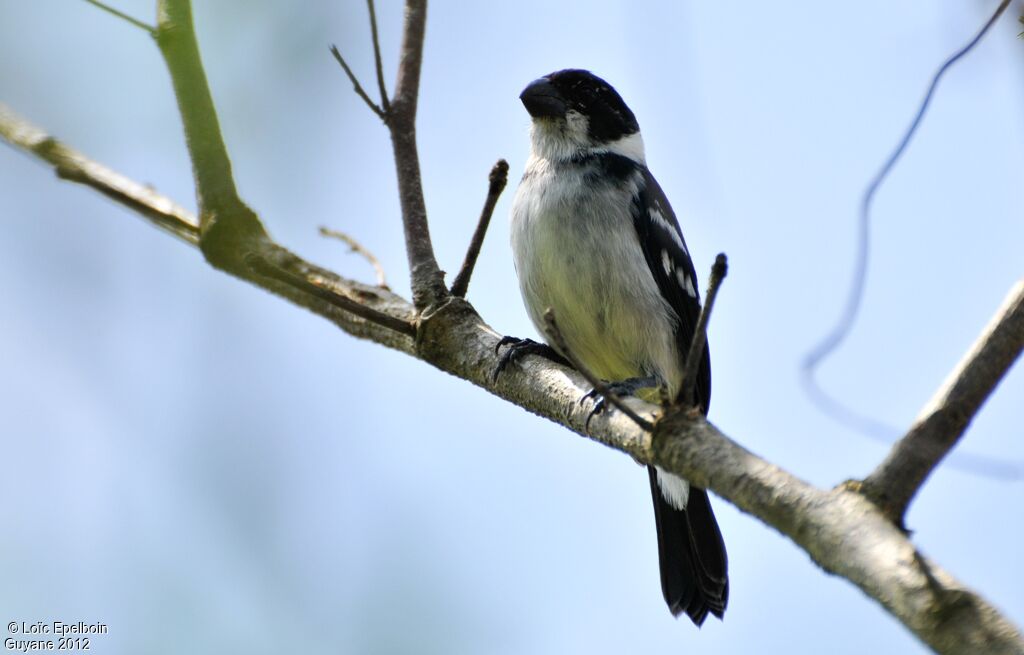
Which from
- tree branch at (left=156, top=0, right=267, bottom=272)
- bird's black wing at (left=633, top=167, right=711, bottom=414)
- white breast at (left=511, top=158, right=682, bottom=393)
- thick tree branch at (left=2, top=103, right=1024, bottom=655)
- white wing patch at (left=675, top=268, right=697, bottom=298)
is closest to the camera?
thick tree branch at (left=2, top=103, right=1024, bottom=655)

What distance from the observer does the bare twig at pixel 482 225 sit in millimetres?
2664

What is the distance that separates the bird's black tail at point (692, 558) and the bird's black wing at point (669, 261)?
1.64 ft

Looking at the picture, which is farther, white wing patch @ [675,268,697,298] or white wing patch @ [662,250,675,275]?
white wing patch @ [675,268,697,298]

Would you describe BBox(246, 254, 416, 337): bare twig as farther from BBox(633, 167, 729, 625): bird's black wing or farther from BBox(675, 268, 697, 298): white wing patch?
BBox(675, 268, 697, 298): white wing patch

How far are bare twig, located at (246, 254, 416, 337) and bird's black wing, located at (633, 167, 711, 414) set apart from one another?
1441 millimetres

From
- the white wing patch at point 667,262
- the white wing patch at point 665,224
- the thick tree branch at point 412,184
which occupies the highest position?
the white wing patch at point 665,224

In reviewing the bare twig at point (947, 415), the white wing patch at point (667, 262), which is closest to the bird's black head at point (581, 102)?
the white wing patch at point (667, 262)

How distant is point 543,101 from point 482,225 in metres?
1.80

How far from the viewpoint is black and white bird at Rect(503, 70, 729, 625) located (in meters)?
3.94

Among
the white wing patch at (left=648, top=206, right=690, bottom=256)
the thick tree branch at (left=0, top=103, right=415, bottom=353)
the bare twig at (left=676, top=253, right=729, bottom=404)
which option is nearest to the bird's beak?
the white wing patch at (left=648, top=206, right=690, bottom=256)

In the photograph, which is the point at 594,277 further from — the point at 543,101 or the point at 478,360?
the point at 478,360

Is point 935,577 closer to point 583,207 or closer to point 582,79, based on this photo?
point 583,207

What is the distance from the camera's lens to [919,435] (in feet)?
5.55

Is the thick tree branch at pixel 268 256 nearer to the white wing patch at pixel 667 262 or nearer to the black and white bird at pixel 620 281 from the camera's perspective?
the black and white bird at pixel 620 281
